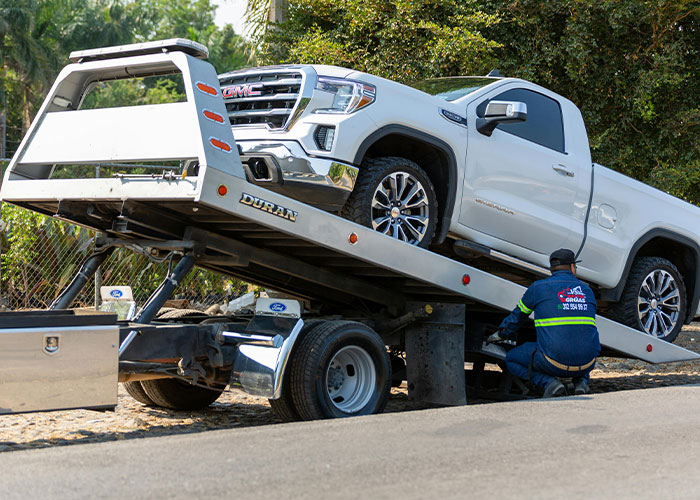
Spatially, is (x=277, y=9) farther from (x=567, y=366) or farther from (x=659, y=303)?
(x=567, y=366)

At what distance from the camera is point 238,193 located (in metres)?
5.46

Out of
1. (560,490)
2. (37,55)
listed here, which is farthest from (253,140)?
(37,55)

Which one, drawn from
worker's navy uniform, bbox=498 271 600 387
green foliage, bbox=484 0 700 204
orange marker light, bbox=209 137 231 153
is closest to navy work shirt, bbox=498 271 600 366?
worker's navy uniform, bbox=498 271 600 387

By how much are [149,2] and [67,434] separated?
66023 mm

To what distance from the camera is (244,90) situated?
6.68 meters

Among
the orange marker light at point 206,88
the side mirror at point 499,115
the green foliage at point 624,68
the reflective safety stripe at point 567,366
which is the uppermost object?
the green foliage at point 624,68

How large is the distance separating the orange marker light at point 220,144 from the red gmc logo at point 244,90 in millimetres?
1204

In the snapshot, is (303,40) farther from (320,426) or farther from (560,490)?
(560,490)

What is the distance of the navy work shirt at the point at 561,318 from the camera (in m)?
7.13

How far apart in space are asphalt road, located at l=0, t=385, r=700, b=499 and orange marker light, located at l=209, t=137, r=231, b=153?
1.67 metres

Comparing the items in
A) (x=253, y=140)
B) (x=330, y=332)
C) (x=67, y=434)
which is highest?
(x=253, y=140)

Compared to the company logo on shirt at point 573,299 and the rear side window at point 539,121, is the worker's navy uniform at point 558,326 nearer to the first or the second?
the company logo on shirt at point 573,299

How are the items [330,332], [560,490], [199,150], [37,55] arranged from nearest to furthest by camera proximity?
[560,490] < [199,150] < [330,332] < [37,55]

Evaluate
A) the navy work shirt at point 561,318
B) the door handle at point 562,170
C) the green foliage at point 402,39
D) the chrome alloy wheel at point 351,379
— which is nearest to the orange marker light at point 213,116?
the chrome alloy wheel at point 351,379
